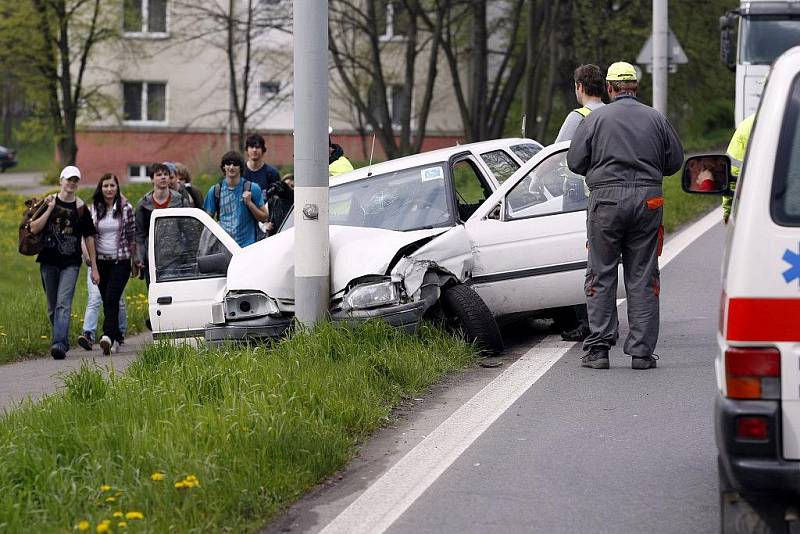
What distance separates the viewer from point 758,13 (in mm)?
23969

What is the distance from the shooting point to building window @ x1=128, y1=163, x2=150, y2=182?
150ft

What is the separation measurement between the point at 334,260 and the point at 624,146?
2171mm

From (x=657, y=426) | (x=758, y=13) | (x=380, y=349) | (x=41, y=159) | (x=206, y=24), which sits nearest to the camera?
(x=657, y=426)

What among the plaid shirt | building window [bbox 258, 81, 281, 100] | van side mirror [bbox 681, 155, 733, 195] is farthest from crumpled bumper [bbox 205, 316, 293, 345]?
building window [bbox 258, 81, 281, 100]

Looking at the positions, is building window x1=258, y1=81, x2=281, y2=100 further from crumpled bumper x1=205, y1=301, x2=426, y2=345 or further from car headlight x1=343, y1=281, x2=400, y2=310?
car headlight x1=343, y1=281, x2=400, y2=310

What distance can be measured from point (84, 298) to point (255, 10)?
22247mm

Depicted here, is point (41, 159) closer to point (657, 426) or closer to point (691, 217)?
point (691, 217)

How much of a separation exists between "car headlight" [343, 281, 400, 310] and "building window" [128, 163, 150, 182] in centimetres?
3698

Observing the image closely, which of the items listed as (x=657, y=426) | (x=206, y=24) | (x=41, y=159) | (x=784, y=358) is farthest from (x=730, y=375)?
(x=41, y=159)

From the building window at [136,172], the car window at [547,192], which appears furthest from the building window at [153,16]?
the car window at [547,192]

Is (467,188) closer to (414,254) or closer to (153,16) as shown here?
(414,254)

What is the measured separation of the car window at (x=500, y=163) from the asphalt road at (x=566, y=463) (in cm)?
204

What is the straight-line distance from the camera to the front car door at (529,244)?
10047 mm

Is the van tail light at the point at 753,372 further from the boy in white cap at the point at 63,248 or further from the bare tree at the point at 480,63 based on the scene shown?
the bare tree at the point at 480,63
